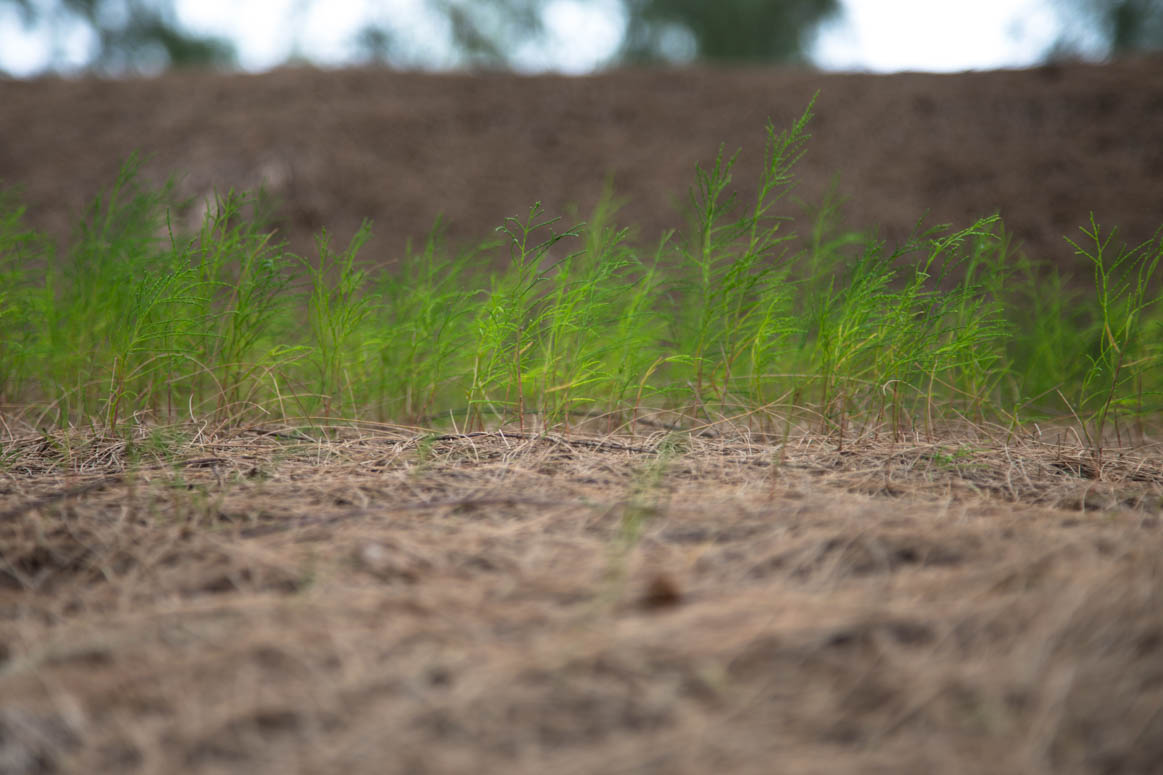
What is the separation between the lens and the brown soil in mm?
7738

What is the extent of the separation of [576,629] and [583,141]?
8.60 m

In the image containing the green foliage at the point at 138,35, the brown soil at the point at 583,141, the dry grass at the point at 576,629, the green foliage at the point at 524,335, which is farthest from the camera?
the green foliage at the point at 138,35

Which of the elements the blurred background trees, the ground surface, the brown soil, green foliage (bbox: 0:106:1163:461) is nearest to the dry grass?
the ground surface

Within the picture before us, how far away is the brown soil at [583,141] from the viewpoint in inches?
305

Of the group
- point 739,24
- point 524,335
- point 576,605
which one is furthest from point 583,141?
point 576,605

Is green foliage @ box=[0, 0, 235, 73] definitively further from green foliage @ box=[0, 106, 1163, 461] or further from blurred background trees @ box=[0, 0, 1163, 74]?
green foliage @ box=[0, 106, 1163, 461]

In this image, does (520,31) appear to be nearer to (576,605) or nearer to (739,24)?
(739,24)

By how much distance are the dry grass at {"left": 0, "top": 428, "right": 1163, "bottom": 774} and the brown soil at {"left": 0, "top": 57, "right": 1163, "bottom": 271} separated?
6.86 meters

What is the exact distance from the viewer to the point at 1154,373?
276 centimetres

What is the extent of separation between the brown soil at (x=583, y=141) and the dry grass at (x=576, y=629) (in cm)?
686

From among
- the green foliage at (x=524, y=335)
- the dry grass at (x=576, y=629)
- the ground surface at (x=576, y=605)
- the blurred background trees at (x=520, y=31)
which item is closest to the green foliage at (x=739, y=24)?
the blurred background trees at (x=520, y=31)

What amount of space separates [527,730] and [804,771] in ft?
1.00

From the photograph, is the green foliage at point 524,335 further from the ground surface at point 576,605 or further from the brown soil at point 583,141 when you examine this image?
the brown soil at point 583,141

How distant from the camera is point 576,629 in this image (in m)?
0.91
